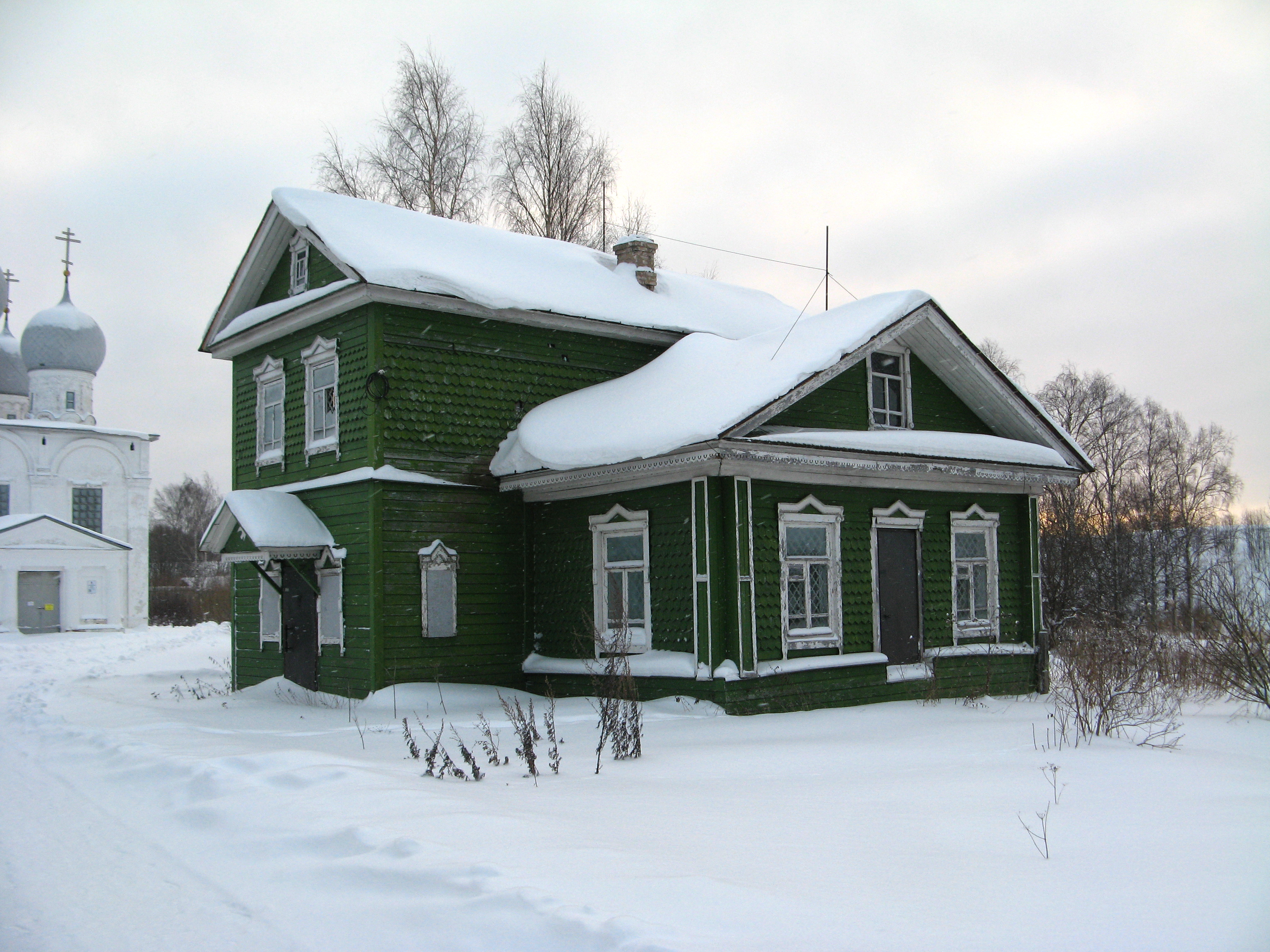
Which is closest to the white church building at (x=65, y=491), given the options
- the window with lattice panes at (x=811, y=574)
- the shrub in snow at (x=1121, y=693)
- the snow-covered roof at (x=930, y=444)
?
the window with lattice panes at (x=811, y=574)

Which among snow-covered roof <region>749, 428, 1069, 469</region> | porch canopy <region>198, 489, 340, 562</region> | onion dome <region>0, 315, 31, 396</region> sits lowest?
porch canopy <region>198, 489, 340, 562</region>

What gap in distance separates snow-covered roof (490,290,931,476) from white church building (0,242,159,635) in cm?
2746

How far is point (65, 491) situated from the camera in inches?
1532

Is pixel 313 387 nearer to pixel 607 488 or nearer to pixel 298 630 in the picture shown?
pixel 298 630

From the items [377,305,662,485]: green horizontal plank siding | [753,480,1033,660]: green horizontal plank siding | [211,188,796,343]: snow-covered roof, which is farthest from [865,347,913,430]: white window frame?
[377,305,662,485]: green horizontal plank siding

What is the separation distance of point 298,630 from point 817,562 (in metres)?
7.32

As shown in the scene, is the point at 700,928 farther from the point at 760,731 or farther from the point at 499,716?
the point at 499,716

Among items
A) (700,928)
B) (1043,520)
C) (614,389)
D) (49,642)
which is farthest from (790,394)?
(49,642)

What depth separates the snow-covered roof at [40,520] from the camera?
34781 millimetres

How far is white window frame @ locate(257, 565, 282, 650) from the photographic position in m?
16.0

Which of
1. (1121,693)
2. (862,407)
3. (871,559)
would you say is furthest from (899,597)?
(1121,693)

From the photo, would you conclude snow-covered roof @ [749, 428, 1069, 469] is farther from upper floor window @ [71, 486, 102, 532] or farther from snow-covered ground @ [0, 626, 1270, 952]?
upper floor window @ [71, 486, 102, 532]

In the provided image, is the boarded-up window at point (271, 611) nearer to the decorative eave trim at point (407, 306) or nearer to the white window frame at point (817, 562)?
the decorative eave trim at point (407, 306)

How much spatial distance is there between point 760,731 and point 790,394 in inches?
147
